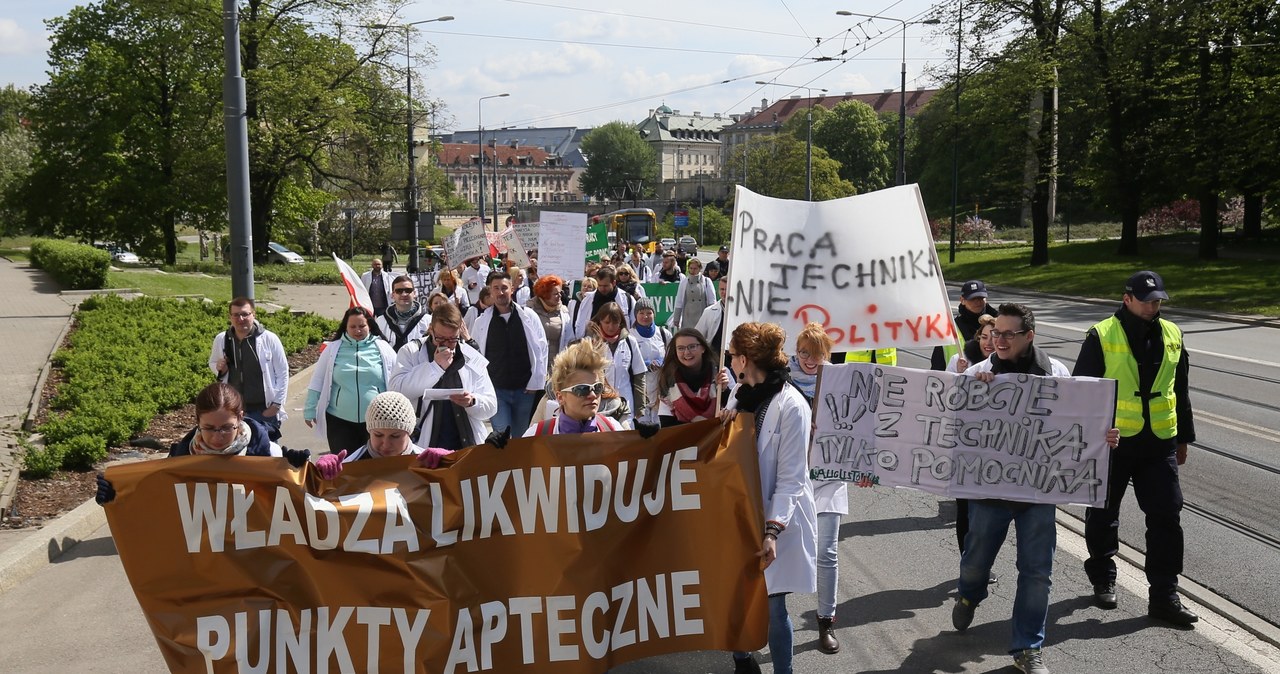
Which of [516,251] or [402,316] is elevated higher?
[516,251]

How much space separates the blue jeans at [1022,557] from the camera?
5113 millimetres

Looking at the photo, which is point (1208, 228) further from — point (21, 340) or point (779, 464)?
point (779, 464)

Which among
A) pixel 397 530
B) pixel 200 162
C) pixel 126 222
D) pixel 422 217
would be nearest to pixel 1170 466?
pixel 397 530

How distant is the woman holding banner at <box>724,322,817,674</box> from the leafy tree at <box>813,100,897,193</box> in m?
103

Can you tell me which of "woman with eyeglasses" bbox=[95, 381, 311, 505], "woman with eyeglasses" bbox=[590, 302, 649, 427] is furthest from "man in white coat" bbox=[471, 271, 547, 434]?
"woman with eyeglasses" bbox=[95, 381, 311, 505]

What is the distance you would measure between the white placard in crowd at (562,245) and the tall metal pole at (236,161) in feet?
19.5

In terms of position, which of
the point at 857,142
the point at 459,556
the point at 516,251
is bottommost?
the point at 459,556

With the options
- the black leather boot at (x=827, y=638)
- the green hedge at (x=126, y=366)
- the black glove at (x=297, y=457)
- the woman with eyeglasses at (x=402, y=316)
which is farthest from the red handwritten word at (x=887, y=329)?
the green hedge at (x=126, y=366)

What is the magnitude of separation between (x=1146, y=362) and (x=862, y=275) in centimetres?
154

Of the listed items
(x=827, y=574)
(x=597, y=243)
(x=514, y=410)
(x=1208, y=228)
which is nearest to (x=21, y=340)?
(x=514, y=410)

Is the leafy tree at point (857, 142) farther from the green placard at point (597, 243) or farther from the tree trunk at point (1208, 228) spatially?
the green placard at point (597, 243)

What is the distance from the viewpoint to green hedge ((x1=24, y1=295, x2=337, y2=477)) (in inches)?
370

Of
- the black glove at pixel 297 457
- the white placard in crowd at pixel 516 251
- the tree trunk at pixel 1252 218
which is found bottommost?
the black glove at pixel 297 457

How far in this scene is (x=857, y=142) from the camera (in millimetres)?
107062
